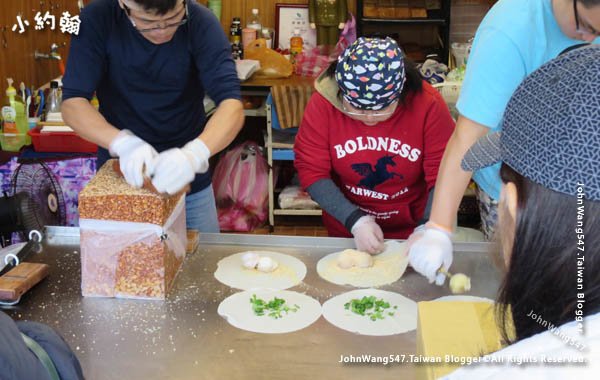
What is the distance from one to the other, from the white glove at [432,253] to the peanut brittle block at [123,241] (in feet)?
2.08

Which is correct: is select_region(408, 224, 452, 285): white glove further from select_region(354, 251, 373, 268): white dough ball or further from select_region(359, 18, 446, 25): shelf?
select_region(359, 18, 446, 25): shelf

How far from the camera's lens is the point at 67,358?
3.07ft

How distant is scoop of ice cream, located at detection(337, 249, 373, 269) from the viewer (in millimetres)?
1876

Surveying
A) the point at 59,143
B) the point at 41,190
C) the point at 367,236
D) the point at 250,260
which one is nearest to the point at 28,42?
the point at 59,143

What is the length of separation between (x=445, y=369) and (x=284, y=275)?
75 centimetres

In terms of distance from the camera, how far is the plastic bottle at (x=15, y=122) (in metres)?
3.28

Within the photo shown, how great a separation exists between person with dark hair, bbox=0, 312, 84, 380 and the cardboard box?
59 centimetres

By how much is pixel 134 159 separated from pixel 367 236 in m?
0.69

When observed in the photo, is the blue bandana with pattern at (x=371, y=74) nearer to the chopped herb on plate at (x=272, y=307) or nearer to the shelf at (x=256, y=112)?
the chopped herb on plate at (x=272, y=307)

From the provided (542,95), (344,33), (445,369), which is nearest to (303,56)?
→ (344,33)

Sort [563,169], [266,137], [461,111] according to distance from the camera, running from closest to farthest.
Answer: [563,169] < [461,111] < [266,137]

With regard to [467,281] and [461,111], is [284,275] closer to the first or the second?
[467,281]

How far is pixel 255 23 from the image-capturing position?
448 cm

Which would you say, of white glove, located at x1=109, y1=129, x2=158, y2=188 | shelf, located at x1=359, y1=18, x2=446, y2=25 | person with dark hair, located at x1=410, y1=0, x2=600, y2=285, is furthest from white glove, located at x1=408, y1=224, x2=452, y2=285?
shelf, located at x1=359, y1=18, x2=446, y2=25
